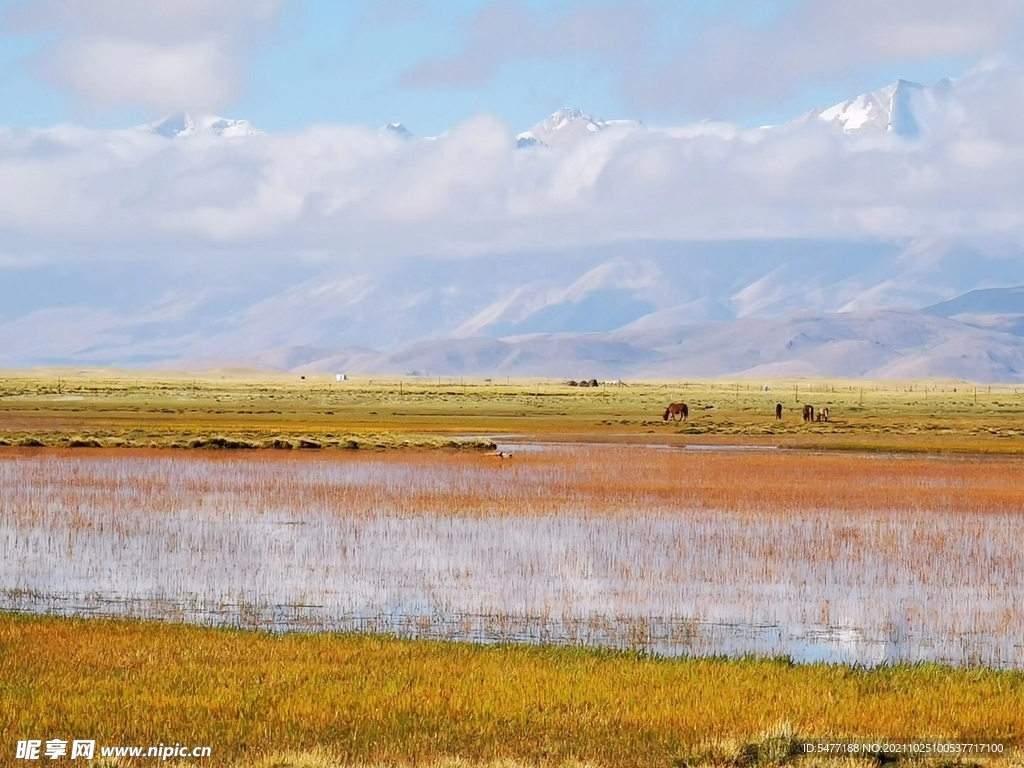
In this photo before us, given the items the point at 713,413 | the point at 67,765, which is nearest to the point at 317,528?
the point at 67,765

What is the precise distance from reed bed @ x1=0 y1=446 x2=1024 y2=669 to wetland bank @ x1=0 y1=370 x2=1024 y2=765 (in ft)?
0.29

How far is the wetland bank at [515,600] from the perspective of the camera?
13.2 m

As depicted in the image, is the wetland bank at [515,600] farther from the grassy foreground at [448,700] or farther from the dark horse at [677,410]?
the dark horse at [677,410]

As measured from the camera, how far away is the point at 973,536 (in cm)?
Result: 2786

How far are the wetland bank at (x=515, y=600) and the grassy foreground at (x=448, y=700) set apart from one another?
46mm

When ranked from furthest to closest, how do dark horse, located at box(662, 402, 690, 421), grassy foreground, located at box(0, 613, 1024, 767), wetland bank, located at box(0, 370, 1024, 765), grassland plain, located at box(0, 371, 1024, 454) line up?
dark horse, located at box(662, 402, 690, 421) < grassland plain, located at box(0, 371, 1024, 454) < wetland bank, located at box(0, 370, 1024, 765) < grassy foreground, located at box(0, 613, 1024, 767)

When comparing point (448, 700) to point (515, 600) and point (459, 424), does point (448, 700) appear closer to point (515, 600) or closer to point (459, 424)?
point (515, 600)

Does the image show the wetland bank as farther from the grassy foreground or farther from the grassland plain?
the grassland plain

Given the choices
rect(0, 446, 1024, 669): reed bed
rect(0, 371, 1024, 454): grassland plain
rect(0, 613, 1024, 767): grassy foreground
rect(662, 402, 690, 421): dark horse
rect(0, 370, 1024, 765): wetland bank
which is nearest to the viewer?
rect(0, 613, 1024, 767): grassy foreground

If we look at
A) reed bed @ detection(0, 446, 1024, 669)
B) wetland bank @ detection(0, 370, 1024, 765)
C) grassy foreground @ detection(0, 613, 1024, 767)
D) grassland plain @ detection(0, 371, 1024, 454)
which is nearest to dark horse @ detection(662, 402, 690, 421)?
grassland plain @ detection(0, 371, 1024, 454)

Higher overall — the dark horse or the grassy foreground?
the dark horse

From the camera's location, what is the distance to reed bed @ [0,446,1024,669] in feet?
61.2

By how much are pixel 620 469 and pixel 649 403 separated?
73.9 metres

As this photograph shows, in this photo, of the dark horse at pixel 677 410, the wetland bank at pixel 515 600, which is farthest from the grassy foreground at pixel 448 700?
the dark horse at pixel 677 410
